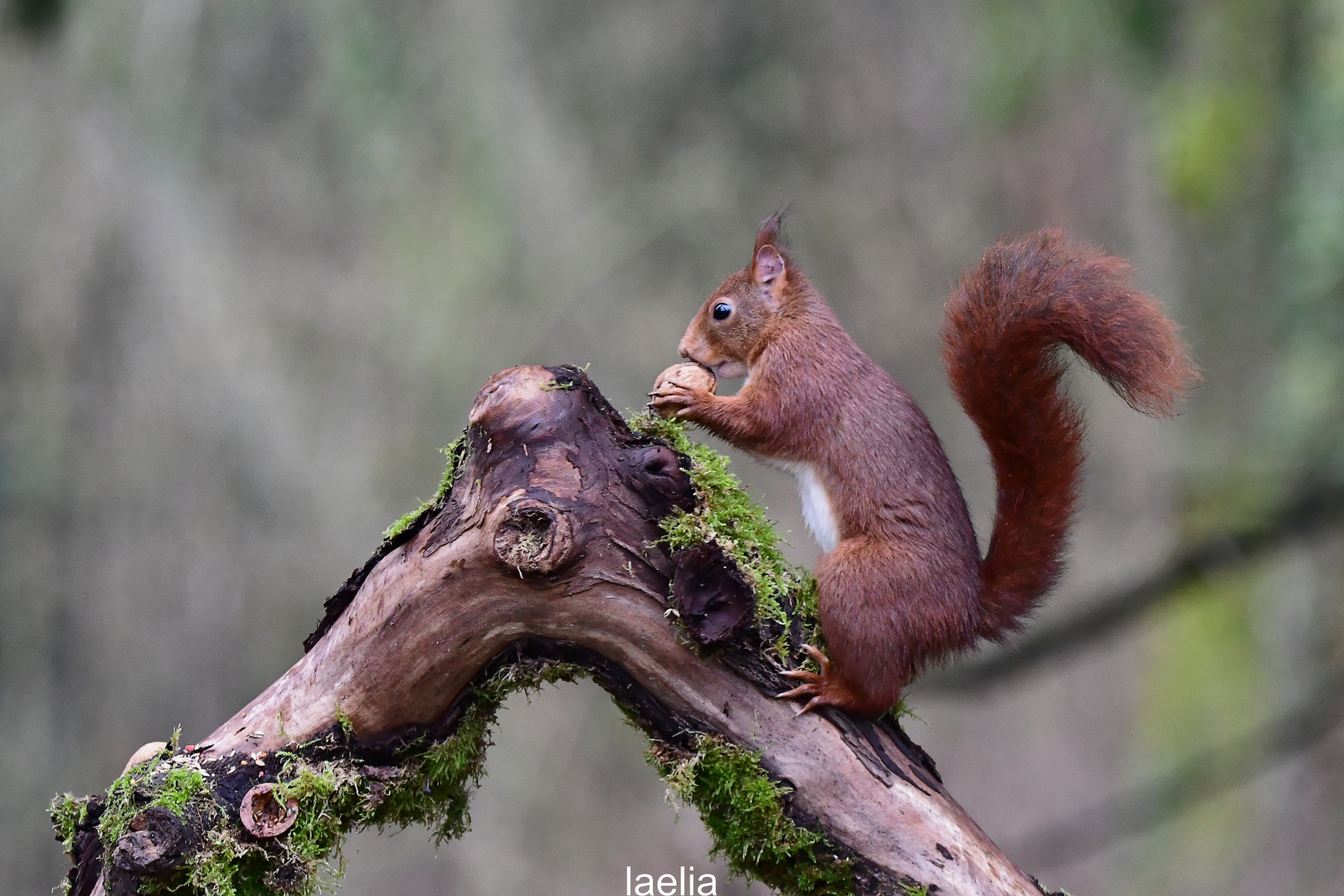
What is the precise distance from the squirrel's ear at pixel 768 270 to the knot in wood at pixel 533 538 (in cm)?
69

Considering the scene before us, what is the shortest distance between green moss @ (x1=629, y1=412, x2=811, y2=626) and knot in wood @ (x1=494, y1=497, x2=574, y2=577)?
0.16m

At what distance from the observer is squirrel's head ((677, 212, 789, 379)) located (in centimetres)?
177

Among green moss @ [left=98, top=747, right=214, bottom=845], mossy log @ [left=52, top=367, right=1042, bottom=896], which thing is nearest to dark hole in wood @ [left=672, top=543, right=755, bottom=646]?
mossy log @ [left=52, top=367, right=1042, bottom=896]

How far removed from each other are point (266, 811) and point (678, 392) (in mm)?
872

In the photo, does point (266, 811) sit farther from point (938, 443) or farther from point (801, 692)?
point (938, 443)

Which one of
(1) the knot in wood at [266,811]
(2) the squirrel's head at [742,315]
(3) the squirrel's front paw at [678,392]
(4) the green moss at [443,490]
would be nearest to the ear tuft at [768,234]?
(2) the squirrel's head at [742,315]

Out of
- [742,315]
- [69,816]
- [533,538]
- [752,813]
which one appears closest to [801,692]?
[752,813]

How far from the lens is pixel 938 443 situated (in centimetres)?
163

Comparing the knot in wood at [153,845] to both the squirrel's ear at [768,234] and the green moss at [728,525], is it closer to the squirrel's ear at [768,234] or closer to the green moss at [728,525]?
the green moss at [728,525]

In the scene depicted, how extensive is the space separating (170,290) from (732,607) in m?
2.87

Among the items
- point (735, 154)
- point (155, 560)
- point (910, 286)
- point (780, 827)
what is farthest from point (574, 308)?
point (780, 827)

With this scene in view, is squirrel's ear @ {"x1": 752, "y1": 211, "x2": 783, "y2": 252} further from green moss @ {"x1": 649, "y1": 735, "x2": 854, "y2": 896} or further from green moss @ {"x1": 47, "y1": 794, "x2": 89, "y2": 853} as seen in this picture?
green moss @ {"x1": 47, "y1": 794, "x2": 89, "y2": 853}

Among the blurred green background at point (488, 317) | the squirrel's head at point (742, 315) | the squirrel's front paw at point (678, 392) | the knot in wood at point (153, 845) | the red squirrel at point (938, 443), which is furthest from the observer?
the blurred green background at point (488, 317)

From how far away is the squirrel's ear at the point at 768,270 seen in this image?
5.85ft
